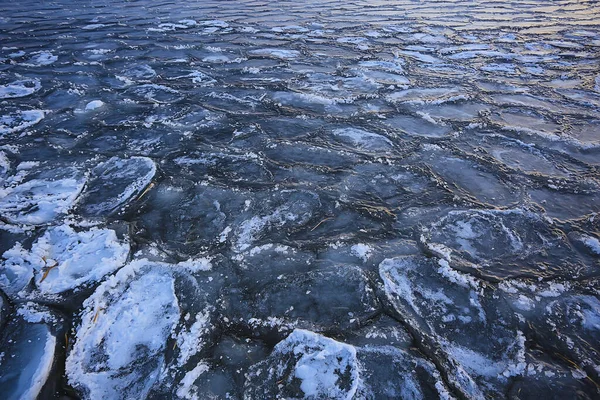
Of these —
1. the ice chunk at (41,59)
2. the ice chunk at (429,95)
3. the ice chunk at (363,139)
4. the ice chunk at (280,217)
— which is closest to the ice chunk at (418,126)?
the ice chunk at (363,139)

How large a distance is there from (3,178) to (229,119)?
4.16 ft

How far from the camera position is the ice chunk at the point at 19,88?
2545mm

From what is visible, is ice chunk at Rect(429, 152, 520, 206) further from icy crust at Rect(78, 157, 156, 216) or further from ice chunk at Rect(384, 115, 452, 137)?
icy crust at Rect(78, 157, 156, 216)

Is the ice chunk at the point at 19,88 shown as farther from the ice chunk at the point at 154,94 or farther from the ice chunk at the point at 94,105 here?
the ice chunk at the point at 154,94

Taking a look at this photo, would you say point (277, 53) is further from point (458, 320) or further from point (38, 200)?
point (458, 320)

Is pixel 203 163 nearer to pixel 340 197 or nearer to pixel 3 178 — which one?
pixel 340 197

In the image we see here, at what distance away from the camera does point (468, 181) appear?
5.27 ft

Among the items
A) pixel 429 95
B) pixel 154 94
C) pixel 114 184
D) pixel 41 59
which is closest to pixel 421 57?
pixel 429 95

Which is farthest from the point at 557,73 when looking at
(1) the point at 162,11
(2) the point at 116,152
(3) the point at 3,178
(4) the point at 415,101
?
(1) the point at 162,11

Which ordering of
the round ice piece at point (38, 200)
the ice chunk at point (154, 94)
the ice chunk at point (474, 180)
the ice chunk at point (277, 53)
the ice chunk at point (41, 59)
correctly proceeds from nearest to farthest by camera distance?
the round ice piece at point (38, 200)
the ice chunk at point (474, 180)
the ice chunk at point (154, 94)
the ice chunk at point (41, 59)
the ice chunk at point (277, 53)

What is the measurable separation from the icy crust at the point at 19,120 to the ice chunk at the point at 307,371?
7.58ft

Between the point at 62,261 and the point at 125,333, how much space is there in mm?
444

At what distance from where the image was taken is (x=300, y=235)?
1.28m

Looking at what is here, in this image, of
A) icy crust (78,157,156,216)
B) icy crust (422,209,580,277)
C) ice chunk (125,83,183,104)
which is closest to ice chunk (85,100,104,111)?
ice chunk (125,83,183,104)
